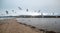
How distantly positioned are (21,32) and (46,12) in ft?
1.68

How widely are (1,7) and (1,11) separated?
0.05 metres

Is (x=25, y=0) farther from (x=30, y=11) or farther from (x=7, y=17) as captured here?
(x=7, y=17)

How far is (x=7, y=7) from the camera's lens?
3.41 ft

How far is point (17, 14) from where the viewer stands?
40.1 inches

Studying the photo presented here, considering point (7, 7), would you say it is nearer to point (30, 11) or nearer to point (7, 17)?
point (7, 17)

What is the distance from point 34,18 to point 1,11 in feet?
1.20

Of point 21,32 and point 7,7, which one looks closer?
point 21,32

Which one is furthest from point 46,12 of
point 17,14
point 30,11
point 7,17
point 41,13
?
point 7,17

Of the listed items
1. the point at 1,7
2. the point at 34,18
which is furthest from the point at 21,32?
the point at 1,7

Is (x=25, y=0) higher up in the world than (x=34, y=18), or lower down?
higher up

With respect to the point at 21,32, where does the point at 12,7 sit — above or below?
above

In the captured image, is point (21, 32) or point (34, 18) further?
point (34, 18)

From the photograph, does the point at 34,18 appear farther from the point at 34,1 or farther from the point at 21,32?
the point at 21,32

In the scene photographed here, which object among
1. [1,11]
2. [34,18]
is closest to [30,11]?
Result: [34,18]
